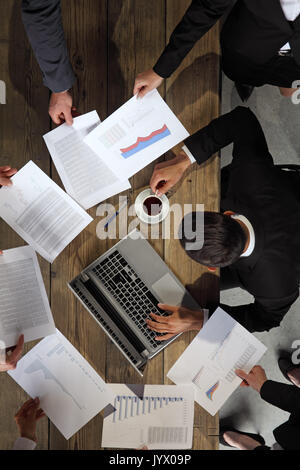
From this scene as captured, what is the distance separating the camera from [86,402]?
1302 mm

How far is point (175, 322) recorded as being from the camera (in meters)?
1.27

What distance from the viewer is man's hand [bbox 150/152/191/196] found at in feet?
4.28

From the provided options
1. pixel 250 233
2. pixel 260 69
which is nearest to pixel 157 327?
pixel 250 233

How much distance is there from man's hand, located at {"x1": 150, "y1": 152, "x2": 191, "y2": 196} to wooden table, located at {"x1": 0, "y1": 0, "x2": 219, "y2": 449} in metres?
0.04

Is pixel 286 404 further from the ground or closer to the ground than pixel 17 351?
closer to the ground

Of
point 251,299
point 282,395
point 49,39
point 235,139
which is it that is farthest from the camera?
point 251,299

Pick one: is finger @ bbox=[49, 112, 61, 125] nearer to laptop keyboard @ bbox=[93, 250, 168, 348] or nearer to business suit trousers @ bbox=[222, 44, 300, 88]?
laptop keyboard @ bbox=[93, 250, 168, 348]

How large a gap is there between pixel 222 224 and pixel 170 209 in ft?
0.73

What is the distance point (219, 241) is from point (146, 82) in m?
0.59

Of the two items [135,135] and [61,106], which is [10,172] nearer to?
[61,106]

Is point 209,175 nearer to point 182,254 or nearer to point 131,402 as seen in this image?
point 182,254

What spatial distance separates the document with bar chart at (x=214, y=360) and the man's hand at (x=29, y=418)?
45cm

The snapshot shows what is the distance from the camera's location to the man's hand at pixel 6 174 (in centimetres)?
131

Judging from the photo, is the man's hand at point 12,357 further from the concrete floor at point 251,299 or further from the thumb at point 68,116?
the concrete floor at point 251,299
